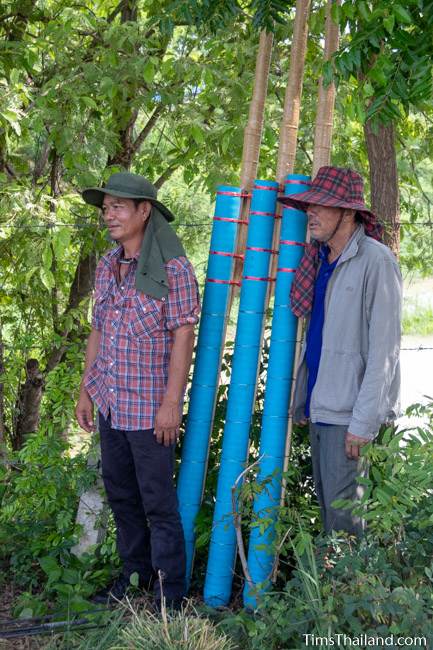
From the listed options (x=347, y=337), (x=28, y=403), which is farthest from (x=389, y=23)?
(x=28, y=403)

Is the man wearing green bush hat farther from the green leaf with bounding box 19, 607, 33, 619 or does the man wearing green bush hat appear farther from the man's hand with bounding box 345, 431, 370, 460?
the man's hand with bounding box 345, 431, 370, 460

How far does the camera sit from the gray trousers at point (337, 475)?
3418mm

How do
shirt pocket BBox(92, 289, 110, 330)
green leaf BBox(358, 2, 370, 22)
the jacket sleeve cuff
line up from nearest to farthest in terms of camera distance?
green leaf BBox(358, 2, 370, 22), the jacket sleeve cuff, shirt pocket BBox(92, 289, 110, 330)

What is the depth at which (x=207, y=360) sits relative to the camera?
4000mm

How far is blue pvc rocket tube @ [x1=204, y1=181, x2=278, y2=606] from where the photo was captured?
3846 mm

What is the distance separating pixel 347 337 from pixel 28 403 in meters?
3.70

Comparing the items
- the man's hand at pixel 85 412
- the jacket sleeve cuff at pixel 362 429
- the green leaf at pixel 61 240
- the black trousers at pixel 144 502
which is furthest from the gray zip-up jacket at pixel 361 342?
the green leaf at pixel 61 240

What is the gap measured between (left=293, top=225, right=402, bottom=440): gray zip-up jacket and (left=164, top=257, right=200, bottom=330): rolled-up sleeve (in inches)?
21.5

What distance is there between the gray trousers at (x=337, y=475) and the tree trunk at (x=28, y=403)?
3.42 m

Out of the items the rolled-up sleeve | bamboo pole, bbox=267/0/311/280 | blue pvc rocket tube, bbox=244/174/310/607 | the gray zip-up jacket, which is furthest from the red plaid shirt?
the gray zip-up jacket

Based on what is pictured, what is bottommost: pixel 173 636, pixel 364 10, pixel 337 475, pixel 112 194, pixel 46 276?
pixel 173 636

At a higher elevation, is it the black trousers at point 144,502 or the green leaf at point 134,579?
the black trousers at point 144,502

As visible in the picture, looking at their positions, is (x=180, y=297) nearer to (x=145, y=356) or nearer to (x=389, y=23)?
(x=145, y=356)

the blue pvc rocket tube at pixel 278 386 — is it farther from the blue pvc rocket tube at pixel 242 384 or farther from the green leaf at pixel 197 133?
the green leaf at pixel 197 133
